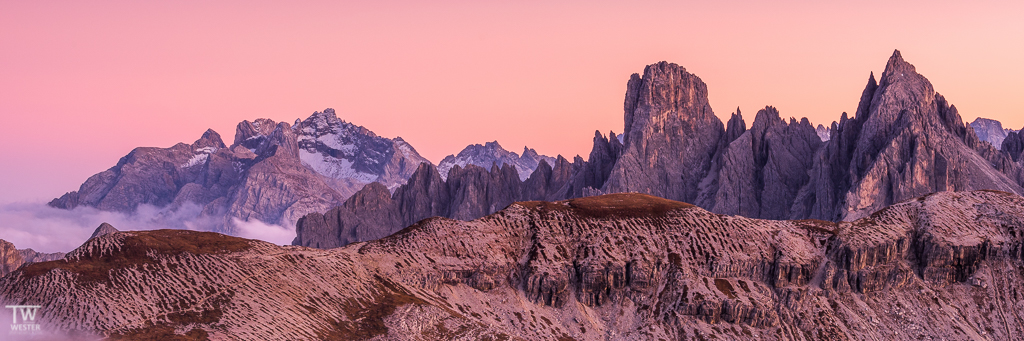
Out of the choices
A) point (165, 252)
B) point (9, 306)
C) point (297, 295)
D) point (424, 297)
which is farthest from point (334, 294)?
point (9, 306)

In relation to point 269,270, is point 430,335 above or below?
below

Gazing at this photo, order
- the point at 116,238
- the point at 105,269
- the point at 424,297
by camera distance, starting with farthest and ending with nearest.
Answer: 1. the point at 424,297
2. the point at 116,238
3. the point at 105,269

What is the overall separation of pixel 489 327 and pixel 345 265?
116 feet

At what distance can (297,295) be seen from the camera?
177 metres

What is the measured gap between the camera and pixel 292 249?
7820 inches

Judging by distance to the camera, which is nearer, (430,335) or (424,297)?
(430,335)

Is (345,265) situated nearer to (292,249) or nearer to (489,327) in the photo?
(292,249)

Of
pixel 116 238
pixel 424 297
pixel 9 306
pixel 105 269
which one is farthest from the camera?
pixel 424 297

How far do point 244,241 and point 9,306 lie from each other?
167 ft

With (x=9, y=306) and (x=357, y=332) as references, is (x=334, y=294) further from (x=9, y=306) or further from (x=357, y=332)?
(x=9, y=306)

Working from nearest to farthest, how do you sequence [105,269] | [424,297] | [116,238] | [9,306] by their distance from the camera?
1. [9,306]
2. [105,269]
3. [116,238]
4. [424,297]

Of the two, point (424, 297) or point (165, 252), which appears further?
point (424, 297)

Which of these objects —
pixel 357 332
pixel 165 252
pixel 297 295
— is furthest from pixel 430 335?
pixel 165 252

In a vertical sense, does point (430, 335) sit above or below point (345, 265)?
below
